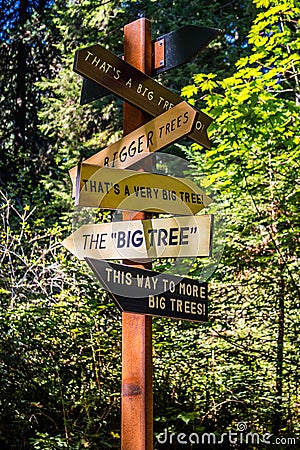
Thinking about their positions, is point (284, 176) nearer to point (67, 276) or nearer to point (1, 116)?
point (67, 276)

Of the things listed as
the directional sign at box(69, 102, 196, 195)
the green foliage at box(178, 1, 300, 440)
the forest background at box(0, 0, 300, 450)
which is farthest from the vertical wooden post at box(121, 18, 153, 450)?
the green foliage at box(178, 1, 300, 440)

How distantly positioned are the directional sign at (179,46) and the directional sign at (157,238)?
0.64m

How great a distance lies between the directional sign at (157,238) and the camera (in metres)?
2.31

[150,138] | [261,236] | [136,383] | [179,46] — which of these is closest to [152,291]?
[136,383]

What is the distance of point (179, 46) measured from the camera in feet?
8.64

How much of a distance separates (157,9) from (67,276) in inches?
254

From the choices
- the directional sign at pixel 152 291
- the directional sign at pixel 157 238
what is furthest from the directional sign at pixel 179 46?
the directional sign at pixel 152 291

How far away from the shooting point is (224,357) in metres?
5.01

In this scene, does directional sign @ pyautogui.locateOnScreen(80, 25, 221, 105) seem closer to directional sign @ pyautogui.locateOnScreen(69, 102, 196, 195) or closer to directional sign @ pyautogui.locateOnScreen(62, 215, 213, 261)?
directional sign @ pyautogui.locateOnScreen(69, 102, 196, 195)

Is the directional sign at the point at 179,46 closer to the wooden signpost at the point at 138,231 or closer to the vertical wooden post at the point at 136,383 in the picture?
the wooden signpost at the point at 138,231

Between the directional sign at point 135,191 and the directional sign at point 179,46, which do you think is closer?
the directional sign at point 135,191

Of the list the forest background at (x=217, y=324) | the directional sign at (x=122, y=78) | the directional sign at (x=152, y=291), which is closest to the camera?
the directional sign at (x=152, y=291)

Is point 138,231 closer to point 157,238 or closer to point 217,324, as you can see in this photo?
point 157,238

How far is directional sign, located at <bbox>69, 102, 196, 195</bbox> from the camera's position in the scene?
2342 millimetres
